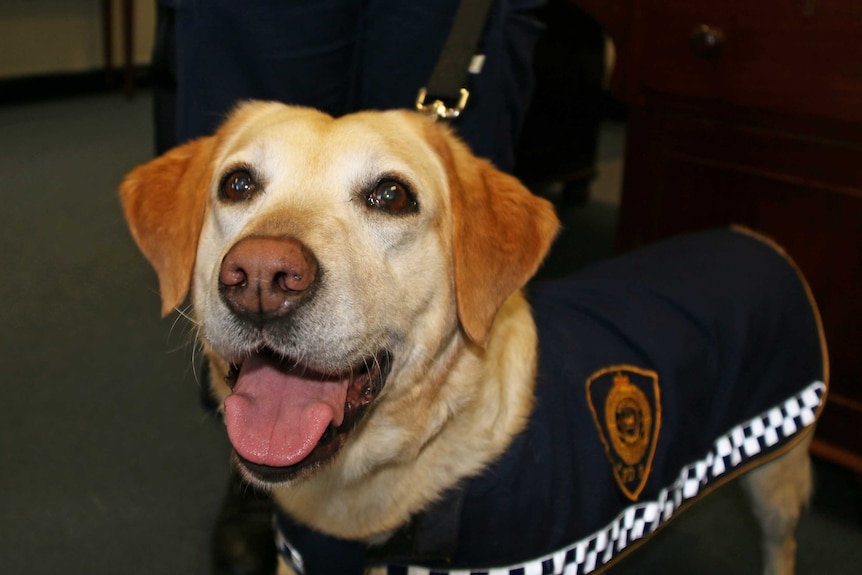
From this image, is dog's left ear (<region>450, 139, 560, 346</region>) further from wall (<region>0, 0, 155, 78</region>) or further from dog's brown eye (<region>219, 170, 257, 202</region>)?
wall (<region>0, 0, 155, 78</region>)

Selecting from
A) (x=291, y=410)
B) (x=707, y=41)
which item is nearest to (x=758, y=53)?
(x=707, y=41)

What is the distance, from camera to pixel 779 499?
1.87 m

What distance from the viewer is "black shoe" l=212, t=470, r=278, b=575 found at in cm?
193

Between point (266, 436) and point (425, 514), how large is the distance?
0.32 meters

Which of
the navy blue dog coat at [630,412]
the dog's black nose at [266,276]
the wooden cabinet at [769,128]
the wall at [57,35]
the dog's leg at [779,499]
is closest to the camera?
the dog's black nose at [266,276]

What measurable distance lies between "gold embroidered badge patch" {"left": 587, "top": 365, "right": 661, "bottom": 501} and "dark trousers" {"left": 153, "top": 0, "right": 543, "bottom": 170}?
77 centimetres

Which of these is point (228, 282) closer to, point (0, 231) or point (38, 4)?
point (0, 231)

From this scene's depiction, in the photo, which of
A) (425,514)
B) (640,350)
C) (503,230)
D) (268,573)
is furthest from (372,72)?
(268,573)

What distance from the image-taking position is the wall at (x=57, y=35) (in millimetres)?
6668

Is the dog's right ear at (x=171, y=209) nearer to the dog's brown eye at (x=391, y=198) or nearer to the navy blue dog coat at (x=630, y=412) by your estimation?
the dog's brown eye at (x=391, y=198)

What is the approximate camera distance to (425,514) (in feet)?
4.42

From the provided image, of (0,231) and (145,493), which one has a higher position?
(145,493)

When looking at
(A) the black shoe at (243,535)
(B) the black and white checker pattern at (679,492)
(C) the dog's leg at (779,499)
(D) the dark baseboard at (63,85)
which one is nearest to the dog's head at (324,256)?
(B) the black and white checker pattern at (679,492)

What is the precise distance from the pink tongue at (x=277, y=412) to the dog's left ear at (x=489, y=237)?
11.1 inches
